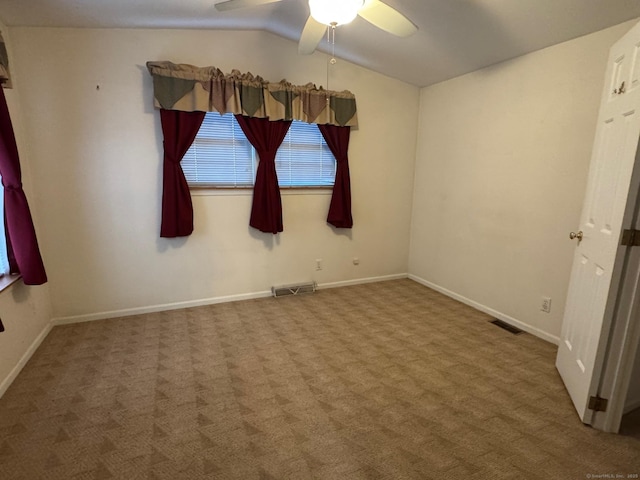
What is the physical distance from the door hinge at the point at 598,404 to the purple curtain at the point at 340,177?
2.60m

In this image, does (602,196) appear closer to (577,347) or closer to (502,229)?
(577,347)

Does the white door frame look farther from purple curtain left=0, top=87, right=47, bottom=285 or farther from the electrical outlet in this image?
purple curtain left=0, top=87, right=47, bottom=285

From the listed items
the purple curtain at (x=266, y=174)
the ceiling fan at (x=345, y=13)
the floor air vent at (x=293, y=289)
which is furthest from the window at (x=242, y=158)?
the ceiling fan at (x=345, y=13)

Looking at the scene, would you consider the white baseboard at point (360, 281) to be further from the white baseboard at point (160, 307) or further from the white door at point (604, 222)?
the white door at point (604, 222)

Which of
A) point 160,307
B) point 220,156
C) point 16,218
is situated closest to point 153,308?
point 160,307

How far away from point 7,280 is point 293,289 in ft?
7.89

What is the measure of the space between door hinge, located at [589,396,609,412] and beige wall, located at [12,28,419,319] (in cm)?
263

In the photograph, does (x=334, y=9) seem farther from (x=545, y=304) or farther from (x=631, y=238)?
(x=545, y=304)

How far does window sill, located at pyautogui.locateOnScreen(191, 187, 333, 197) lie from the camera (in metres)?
3.25

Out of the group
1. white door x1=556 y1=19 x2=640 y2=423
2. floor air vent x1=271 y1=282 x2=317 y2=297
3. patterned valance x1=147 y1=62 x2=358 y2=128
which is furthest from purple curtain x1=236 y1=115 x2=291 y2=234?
white door x1=556 y1=19 x2=640 y2=423

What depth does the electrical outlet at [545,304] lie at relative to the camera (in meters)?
2.72

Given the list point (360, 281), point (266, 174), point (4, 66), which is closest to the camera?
point (4, 66)

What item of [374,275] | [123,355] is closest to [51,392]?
[123,355]

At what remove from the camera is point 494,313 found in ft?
10.5
